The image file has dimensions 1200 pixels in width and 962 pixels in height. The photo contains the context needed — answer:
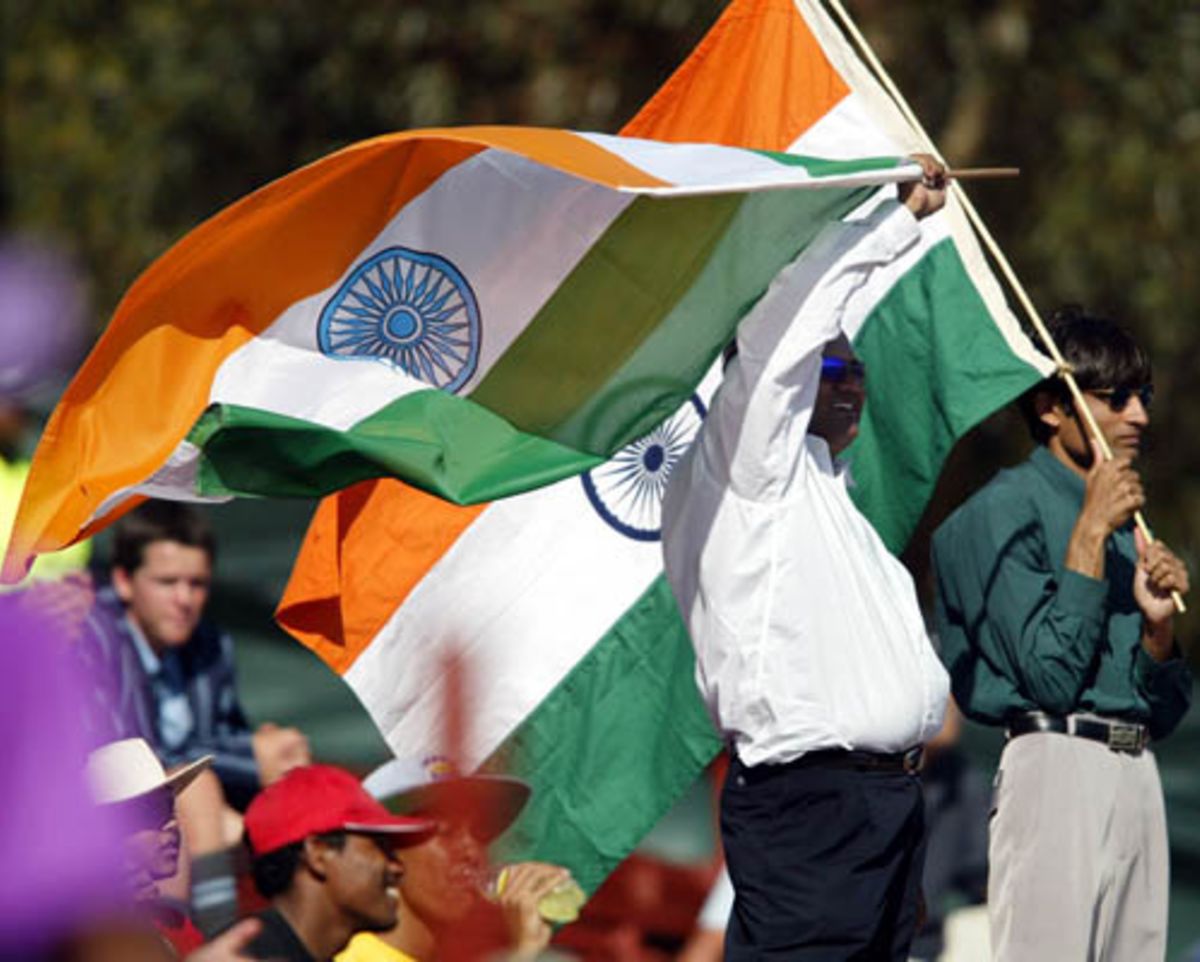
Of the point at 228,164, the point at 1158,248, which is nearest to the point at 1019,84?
the point at 1158,248

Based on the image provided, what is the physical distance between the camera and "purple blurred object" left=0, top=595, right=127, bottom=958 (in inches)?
61.9

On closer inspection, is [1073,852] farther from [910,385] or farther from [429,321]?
[429,321]

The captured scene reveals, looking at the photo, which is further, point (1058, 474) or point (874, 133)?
point (874, 133)

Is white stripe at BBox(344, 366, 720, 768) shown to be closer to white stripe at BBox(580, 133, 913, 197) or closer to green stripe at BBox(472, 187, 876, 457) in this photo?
green stripe at BBox(472, 187, 876, 457)

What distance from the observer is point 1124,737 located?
4812mm

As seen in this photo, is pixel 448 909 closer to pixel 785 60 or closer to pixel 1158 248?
pixel 785 60

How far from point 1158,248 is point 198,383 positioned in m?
7.34

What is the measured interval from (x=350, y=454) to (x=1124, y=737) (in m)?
1.53

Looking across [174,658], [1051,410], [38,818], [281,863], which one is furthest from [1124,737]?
[38,818]

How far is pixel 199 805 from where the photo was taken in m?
5.96

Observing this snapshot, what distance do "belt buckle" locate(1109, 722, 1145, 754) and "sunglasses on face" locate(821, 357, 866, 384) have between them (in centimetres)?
86

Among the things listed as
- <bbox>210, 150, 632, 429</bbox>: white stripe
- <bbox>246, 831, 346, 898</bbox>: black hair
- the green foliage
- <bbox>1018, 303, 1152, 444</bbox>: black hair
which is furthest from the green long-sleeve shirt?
the green foliage

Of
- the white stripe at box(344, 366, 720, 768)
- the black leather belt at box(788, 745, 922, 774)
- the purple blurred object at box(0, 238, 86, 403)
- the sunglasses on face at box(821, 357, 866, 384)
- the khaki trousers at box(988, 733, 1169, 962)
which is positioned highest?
the purple blurred object at box(0, 238, 86, 403)

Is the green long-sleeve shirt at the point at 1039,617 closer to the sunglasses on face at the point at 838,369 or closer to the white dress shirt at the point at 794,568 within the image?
the white dress shirt at the point at 794,568
